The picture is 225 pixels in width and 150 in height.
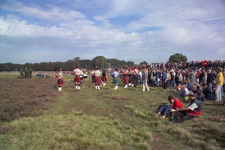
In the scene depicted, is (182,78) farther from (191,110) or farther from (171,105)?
(191,110)

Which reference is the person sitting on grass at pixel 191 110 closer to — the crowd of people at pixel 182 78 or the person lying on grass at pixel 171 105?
the person lying on grass at pixel 171 105

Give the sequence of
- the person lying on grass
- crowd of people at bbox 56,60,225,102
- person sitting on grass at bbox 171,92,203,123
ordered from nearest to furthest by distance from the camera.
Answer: person sitting on grass at bbox 171,92,203,123 → the person lying on grass → crowd of people at bbox 56,60,225,102

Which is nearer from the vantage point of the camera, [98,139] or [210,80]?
[98,139]

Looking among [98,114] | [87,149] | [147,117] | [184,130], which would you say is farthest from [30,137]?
[184,130]

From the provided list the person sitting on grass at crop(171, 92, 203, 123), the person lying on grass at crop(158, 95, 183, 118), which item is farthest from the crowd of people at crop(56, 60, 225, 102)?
the person lying on grass at crop(158, 95, 183, 118)

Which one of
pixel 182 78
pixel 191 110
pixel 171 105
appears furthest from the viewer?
pixel 182 78

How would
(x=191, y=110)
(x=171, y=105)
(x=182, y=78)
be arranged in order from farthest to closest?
(x=182, y=78) → (x=171, y=105) → (x=191, y=110)

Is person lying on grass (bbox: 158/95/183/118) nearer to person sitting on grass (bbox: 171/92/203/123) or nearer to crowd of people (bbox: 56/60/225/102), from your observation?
person sitting on grass (bbox: 171/92/203/123)

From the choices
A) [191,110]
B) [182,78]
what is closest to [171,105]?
[191,110]

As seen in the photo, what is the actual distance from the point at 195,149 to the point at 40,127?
4847 mm

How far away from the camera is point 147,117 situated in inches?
249

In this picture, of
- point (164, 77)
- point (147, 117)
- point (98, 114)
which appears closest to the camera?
point (147, 117)

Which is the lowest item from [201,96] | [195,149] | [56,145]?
[195,149]

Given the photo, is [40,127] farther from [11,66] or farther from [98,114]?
[11,66]
